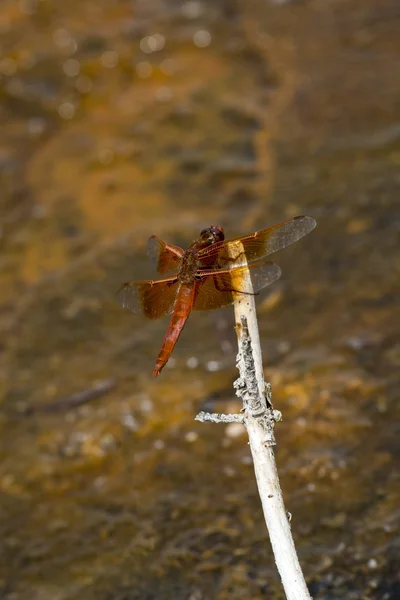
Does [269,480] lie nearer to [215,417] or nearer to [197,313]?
[215,417]

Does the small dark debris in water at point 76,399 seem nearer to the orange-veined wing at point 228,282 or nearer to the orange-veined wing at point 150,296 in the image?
the orange-veined wing at point 150,296

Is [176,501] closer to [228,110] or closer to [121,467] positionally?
[121,467]

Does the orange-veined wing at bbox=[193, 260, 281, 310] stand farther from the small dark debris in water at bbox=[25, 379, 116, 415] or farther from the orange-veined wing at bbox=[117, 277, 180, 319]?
the small dark debris in water at bbox=[25, 379, 116, 415]

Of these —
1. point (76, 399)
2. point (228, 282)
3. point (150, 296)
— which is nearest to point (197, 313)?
point (76, 399)

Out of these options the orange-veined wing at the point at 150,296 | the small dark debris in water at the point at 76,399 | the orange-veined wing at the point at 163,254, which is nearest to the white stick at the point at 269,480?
the orange-veined wing at the point at 150,296

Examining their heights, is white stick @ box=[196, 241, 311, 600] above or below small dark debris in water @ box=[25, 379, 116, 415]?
below

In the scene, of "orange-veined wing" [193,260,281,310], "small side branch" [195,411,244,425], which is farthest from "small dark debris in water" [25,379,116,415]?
"small side branch" [195,411,244,425]
